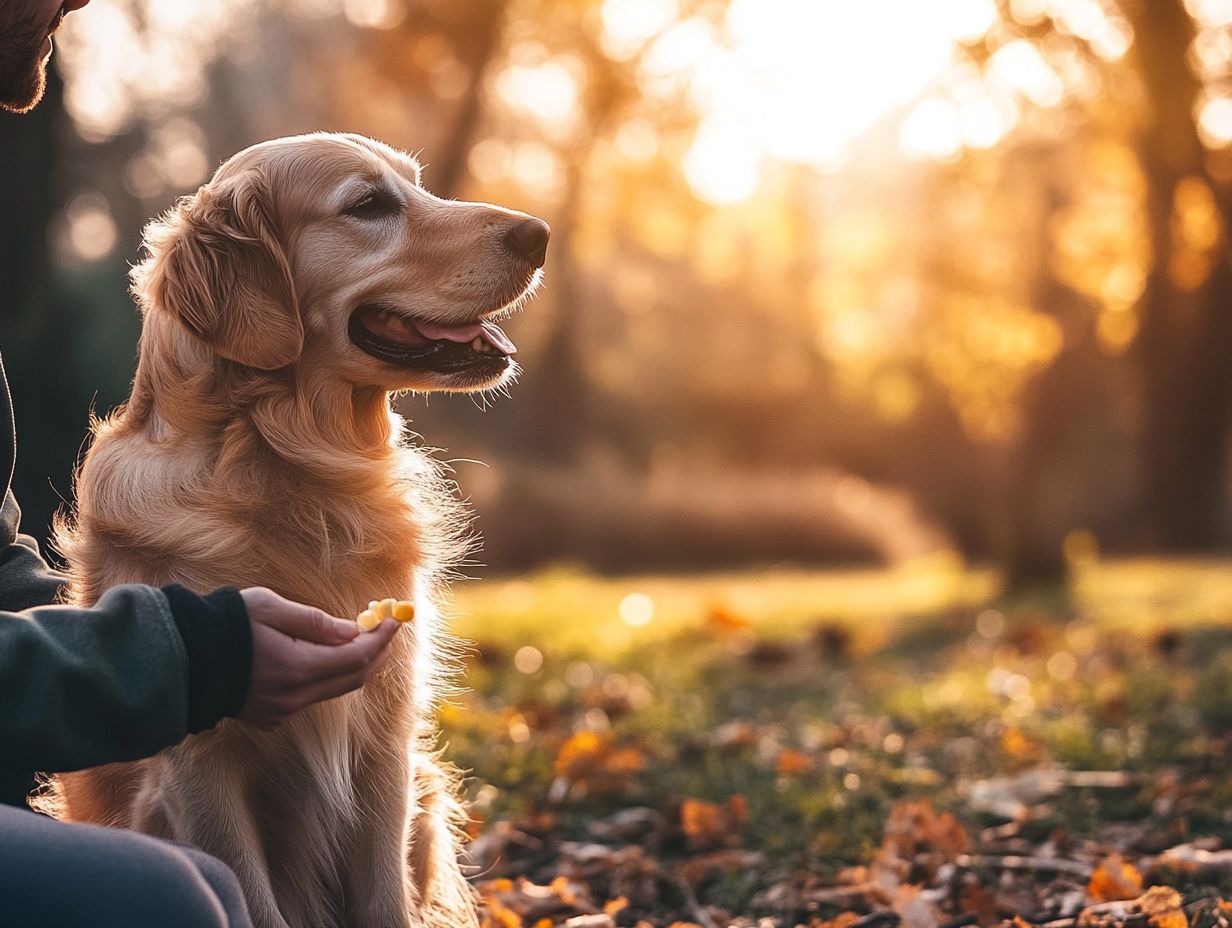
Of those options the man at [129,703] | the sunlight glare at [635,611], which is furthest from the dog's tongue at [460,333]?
the sunlight glare at [635,611]

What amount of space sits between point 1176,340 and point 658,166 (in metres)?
7.63

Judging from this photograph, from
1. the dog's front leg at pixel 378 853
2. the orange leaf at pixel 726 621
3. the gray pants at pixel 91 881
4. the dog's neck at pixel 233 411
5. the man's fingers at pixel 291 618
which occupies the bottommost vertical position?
the orange leaf at pixel 726 621

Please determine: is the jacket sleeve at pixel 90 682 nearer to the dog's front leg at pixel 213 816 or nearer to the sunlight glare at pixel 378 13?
the dog's front leg at pixel 213 816

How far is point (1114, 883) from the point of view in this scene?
277cm

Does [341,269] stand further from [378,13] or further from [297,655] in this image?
[378,13]

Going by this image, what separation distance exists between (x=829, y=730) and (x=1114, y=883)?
2.09 meters

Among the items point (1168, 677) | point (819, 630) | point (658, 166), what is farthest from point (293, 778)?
point (658, 166)

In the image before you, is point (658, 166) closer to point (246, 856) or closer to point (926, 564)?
point (926, 564)

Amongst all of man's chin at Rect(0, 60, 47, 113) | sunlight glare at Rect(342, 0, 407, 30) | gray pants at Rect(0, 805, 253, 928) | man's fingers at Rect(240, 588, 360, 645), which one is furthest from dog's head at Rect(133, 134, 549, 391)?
sunlight glare at Rect(342, 0, 407, 30)

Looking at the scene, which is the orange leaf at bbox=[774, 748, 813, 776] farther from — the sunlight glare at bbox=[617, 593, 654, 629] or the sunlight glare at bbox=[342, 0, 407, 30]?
the sunlight glare at bbox=[342, 0, 407, 30]

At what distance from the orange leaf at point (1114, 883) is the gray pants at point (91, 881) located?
2.10 metres

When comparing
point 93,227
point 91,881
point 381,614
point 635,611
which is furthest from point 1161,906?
point 93,227

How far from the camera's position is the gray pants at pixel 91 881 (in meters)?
1.44

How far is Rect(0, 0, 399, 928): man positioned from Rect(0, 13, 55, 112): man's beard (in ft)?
3.43
